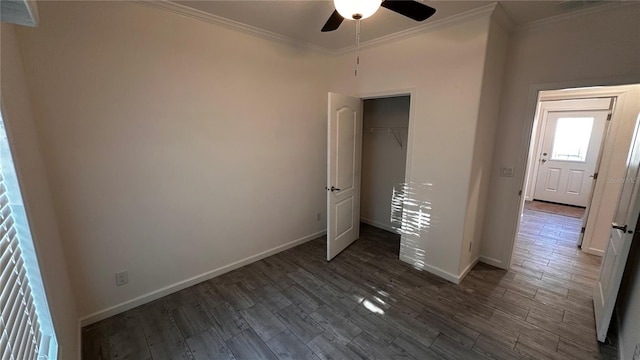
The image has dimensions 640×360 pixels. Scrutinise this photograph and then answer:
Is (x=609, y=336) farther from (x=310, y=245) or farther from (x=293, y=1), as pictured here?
(x=293, y=1)

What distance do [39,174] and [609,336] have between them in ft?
13.6

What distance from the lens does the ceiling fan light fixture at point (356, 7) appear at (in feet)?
4.53

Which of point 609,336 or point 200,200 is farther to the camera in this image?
point 200,200

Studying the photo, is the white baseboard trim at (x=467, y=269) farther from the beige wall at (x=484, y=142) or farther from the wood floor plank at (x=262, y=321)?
the wood floor plank at (x=262, y=321)

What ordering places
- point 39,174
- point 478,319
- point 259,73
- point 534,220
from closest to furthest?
1. point 39,174
2. point 478,319
3. point 259,73
4. point 534,220

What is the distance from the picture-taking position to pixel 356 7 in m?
1.40

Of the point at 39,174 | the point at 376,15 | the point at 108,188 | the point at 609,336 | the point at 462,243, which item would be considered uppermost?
the point at 376,15

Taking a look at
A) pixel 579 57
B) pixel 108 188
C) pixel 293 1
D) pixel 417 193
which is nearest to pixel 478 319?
pixel 417 193

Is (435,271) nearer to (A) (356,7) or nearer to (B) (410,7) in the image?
(B) (410,7)

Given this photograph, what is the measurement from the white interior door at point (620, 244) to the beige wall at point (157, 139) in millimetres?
2909

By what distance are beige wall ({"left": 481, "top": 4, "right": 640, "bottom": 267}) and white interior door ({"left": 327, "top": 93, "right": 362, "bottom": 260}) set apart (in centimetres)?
156

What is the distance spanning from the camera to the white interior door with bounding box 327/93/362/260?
9.17 feet

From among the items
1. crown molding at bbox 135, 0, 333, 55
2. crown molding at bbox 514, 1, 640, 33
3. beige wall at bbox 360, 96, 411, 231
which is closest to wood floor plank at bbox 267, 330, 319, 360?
beige wall at bbox 360, 96, 411, 231

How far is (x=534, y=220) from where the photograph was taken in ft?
14.8
